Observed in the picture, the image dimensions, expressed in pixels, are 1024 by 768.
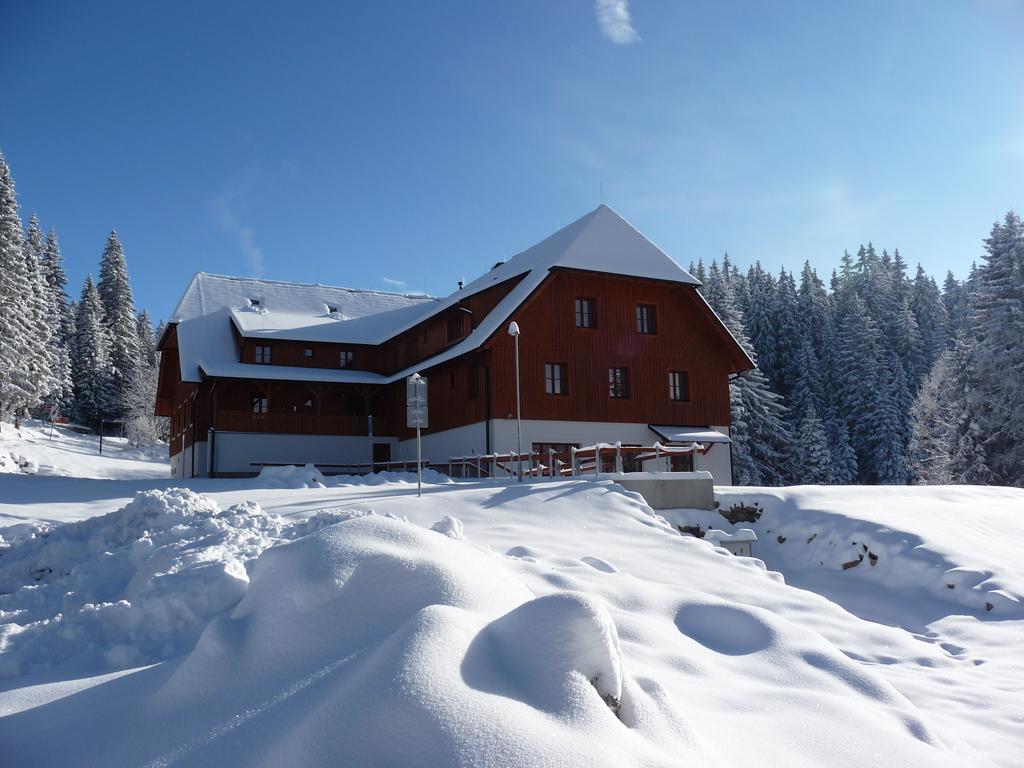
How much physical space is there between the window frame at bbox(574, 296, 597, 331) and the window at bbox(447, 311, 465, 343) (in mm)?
5408

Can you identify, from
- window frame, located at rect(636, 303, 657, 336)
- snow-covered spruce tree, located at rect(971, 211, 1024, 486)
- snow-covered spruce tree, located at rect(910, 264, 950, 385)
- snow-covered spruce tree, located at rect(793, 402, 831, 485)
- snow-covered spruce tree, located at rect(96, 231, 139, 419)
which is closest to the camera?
window frame, located at rect(636, 303, 657, 336)

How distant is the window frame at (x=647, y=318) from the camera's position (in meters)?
28.3

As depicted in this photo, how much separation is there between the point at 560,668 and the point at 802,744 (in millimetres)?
1930

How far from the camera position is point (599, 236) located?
28344mm

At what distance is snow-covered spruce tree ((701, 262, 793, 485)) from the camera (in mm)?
42562

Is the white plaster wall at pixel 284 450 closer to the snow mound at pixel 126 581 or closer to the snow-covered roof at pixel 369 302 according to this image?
the snow-covered roof at pixel 369 302

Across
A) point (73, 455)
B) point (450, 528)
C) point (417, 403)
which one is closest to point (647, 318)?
point (417, 403)

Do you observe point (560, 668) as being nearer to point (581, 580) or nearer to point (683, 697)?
point (683, 697)

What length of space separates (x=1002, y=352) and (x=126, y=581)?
117 ft

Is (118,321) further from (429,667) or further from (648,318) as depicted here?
(429,667)

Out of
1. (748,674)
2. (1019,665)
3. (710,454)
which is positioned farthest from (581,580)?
(710,454)

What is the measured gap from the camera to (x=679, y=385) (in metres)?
28.6

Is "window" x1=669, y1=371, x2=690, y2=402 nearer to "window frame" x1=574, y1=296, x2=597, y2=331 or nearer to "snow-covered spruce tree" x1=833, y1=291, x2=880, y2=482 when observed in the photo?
"window frame" x1=574, y1=296, x2=597, y2=331

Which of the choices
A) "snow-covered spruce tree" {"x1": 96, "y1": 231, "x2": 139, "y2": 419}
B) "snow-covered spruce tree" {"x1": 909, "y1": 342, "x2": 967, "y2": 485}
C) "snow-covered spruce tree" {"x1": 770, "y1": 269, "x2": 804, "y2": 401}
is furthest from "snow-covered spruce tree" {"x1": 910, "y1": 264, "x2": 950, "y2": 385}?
"snow-covered spruce tree" {"x1": 96, "y1": 231, "x2": 139, "y2": 419}
